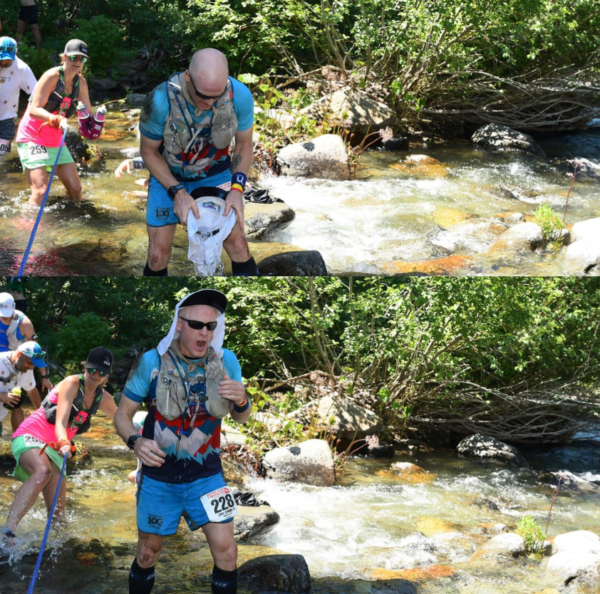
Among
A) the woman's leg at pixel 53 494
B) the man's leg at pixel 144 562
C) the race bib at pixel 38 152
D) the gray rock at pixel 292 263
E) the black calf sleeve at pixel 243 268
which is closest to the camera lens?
the man's leg at pixel 144 562

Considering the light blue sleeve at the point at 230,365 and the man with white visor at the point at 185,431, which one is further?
the light blue sleeve at the point at 230,365

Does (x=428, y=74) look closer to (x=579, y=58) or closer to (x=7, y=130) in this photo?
(x=579, y=58)

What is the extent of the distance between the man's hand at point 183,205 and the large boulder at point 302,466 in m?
3.51

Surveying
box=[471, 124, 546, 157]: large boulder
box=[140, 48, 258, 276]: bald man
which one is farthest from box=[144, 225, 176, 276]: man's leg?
box=[471, 124, 546, 157]: large boulder

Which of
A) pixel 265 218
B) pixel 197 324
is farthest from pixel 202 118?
pixel 265 218

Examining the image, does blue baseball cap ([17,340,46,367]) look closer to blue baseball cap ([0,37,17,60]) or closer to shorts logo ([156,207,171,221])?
shorts logo ([156,207,171,221])

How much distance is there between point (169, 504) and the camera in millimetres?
4246

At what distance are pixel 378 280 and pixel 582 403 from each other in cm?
275

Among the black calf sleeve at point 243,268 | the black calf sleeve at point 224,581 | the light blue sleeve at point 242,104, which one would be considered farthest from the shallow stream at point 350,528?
the light blue sleeve at point 242,104

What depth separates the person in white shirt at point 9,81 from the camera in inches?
278

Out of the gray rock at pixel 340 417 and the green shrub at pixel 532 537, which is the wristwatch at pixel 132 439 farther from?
the gray rock at pixel 340 417

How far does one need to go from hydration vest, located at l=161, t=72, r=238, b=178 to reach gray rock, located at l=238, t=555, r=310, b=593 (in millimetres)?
2583

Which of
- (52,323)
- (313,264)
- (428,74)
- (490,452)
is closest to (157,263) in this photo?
(313,264)

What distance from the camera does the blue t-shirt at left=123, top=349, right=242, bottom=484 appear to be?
421 cm
